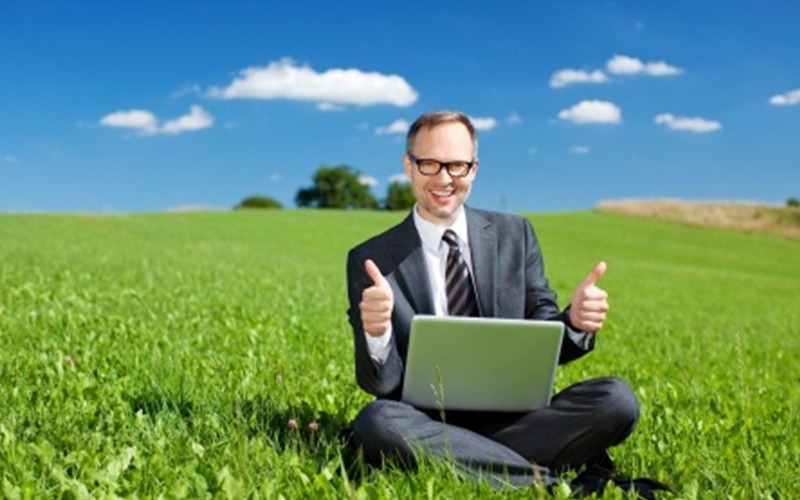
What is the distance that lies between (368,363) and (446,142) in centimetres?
124

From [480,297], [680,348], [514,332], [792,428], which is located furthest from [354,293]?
[680,348]

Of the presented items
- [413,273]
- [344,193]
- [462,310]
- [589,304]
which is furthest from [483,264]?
[344,193]

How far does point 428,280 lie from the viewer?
16.7 ft

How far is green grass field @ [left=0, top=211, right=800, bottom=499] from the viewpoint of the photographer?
4.51 meters

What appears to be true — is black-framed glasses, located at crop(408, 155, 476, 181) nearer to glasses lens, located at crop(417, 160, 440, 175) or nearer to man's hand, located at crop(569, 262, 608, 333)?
glasses lens, located at crop(417, 160, 440, 175)

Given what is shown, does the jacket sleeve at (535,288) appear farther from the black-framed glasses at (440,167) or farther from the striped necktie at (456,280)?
the black-framed glasses at (440,167)

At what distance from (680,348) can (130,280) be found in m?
9.94

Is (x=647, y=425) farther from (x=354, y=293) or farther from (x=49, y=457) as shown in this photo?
(x=49, y=457)

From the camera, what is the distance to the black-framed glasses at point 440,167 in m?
4.90

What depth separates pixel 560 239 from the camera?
64.4 meters

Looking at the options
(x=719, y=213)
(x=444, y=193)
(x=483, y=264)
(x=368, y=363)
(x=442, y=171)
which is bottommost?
(x=368, y=363)

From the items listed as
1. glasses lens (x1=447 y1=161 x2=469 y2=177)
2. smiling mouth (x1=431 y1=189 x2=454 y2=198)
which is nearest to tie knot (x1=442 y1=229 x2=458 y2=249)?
smiling mouth (x1=431 y1=189 x2=454 y2=198)

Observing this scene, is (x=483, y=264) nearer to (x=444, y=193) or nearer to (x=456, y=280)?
(x=456, y=280)

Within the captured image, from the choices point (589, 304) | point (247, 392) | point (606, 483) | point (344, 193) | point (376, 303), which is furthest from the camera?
point (344, 193)
